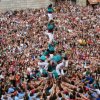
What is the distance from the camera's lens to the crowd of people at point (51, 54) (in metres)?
21.2

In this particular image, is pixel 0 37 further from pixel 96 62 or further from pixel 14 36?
pixel 96 62

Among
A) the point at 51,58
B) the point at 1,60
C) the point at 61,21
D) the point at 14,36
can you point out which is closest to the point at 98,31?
the point at 61,21

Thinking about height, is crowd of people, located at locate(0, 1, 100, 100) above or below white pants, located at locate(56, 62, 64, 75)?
below

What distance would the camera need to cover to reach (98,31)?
133 feet

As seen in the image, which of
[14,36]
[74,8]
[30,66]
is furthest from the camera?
[74,8]

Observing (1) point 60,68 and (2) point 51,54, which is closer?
(1) point 60,68

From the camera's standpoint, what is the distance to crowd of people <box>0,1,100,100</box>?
21.2m

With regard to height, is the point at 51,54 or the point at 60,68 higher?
the point at 51,54

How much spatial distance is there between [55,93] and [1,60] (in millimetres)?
12074

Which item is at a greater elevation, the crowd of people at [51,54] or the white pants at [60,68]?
the white pants at [60,68]

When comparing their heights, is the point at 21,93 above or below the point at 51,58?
below

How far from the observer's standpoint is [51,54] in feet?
73.2

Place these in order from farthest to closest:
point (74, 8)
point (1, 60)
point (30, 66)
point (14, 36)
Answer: point (74, 8)
point (14, 36)
point (1, 60)
point (30, 66)

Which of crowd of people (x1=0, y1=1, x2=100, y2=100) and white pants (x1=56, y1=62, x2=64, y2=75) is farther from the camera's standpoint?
white pants (x1=56, y1=62, x2=64, y2=75)
